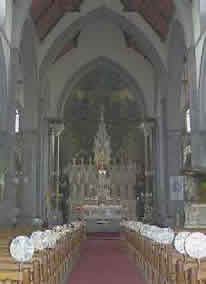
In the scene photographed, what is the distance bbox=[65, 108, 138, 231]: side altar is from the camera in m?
22.6

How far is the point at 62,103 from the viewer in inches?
931

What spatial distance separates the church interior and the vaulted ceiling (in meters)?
0.07

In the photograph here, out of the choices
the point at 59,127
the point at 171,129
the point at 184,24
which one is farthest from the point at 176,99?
the point at 59,127

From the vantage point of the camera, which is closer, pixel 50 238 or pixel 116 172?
pixel 50 238

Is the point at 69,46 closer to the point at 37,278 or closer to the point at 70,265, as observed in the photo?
the point at 70,265

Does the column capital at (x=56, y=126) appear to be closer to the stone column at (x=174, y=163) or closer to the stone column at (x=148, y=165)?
the stone column at (x=148, y=165)

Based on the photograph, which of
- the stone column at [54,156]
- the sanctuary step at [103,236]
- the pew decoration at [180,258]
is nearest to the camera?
the pew decoration at [180,258]

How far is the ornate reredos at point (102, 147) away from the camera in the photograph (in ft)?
74.4

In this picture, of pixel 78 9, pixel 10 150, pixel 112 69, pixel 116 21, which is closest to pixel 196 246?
pixel 10 150

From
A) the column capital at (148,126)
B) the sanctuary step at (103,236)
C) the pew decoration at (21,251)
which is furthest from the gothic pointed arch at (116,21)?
the pew decoration at (21,251)

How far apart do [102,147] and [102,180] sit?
172 centimetres

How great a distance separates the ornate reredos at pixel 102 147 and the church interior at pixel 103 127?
2.1 inches

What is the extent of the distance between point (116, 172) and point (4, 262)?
19.8m

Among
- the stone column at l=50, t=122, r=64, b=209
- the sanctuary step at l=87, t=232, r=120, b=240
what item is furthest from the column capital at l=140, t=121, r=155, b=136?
the sanctuary step at l=87, t=232, r=120, b=240
